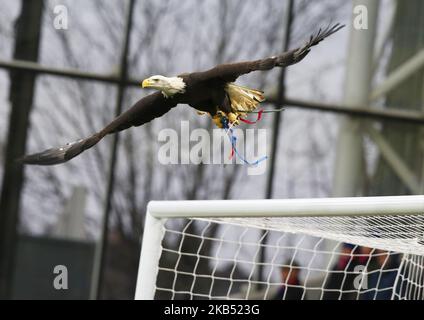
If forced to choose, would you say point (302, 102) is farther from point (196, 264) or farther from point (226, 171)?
point (196, 264)

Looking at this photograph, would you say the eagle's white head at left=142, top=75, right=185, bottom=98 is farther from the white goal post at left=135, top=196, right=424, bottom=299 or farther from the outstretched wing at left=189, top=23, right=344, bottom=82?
the white goal post at left=135, top=196, right=424, bottom=299

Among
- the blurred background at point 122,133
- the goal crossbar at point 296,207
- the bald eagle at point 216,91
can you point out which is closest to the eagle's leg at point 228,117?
the bald eagle at point 216,91

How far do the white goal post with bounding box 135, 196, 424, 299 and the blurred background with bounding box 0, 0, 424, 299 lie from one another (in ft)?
0.83

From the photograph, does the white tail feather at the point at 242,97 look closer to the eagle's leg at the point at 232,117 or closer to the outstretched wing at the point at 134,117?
the eagle's leg at the point at 232,117

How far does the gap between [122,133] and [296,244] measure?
37.3 inches

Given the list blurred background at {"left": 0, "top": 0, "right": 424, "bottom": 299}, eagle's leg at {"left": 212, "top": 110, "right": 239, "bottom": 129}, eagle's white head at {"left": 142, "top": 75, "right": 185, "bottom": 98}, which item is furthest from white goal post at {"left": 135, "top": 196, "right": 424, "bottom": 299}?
eagle's white head at {"left": 142, "top": 75, "right": 185, "bottom": 98}

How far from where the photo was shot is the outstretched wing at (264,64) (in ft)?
6.46

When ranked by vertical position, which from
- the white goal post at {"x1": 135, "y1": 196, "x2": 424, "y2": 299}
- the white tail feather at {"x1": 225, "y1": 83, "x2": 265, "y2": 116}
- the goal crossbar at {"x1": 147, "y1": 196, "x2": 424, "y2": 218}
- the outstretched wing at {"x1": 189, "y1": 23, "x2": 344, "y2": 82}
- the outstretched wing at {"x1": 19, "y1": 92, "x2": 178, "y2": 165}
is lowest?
the white goal post at {"x1": 135, "y1": 196, "x2": 424, "y2": 299}

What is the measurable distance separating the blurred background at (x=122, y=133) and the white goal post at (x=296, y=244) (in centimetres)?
25

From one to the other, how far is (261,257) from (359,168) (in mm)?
651

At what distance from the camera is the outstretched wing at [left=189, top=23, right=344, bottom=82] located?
6.46 ft

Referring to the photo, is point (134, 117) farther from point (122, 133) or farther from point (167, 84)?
point (122, 133)

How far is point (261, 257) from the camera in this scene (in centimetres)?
457

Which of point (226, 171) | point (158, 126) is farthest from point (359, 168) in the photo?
point (158, 126)
